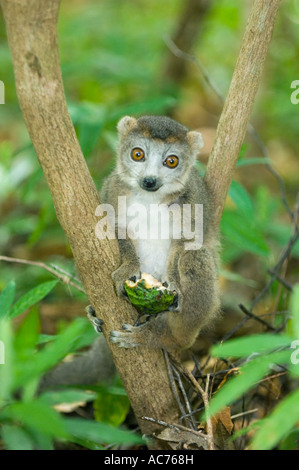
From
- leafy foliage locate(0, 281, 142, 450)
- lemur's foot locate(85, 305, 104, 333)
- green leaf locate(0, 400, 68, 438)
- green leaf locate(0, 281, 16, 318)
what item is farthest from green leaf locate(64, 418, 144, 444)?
lemur's foot locate(85, 305, 104, 333)

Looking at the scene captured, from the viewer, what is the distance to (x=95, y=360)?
14.7 ft

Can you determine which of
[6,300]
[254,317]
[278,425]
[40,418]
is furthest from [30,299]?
[278,425]

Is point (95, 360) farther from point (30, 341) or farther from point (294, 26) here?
point (294, 26)

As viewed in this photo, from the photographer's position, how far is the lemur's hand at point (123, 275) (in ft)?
11.1

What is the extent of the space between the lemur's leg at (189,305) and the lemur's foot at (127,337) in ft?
0.73

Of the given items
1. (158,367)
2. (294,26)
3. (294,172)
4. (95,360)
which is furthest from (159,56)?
(158,367)

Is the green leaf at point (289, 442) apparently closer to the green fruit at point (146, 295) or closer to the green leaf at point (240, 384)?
the green fruit at point (146, 295)

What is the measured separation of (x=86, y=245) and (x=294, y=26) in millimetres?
9169

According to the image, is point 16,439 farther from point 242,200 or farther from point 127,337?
point 242,200

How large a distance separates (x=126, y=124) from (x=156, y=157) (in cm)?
45

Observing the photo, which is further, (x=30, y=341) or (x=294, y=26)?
(x=294, y=26)

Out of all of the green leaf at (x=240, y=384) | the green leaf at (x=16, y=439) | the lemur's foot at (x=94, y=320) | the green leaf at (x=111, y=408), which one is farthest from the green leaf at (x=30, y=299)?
the green leaf at (x=240, y=384)

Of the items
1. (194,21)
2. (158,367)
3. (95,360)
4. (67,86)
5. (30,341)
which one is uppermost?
(194,21)

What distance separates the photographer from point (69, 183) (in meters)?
3.05
